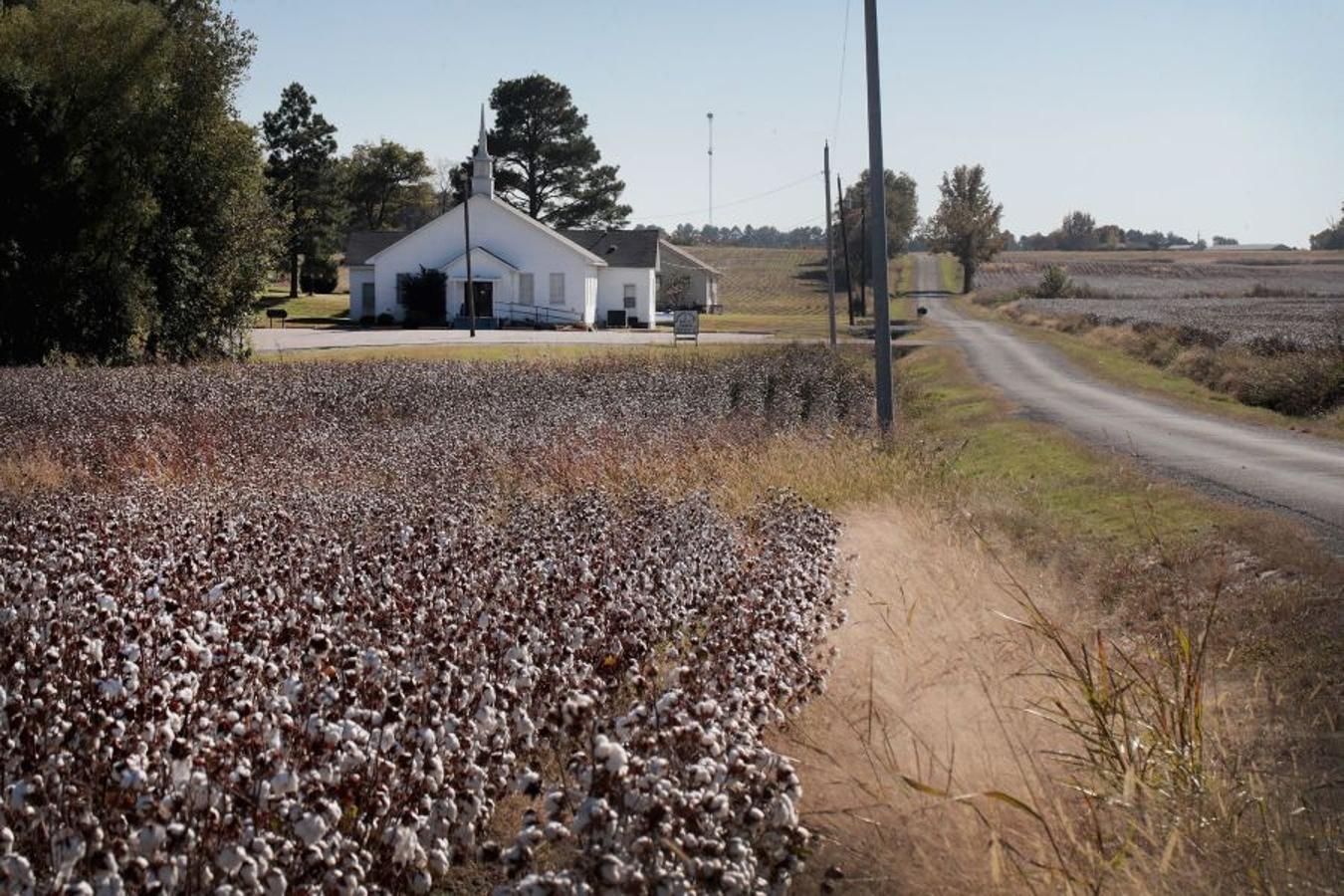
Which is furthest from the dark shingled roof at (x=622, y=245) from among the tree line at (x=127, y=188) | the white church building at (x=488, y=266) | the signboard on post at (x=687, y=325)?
the tree line at (x=127, y=188)

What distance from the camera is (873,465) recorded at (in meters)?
15.6

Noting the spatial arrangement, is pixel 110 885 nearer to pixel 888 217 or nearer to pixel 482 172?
pixel 482 172

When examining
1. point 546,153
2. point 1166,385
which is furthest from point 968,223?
point 1166,385

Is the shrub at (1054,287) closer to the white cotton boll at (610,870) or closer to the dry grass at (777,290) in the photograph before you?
the dry grass at (777,290)

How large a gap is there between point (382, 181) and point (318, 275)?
1472 cm

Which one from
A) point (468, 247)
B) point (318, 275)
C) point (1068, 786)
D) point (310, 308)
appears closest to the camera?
point (1068, 786)

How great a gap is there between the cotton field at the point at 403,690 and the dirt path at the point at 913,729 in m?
0.34

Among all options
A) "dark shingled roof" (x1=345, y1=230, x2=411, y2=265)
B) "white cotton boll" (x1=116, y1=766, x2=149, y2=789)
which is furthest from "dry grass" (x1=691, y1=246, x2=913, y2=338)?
"white cotton boll" (x1=116, y1=766, x2=149, y2=789)

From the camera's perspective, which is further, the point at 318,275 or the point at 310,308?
the point at 318,275

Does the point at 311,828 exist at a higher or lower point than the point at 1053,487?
higher

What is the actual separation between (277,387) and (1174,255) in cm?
15274

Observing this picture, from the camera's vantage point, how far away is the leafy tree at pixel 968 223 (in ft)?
395

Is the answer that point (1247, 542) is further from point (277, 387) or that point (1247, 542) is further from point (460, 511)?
point (277, 387)

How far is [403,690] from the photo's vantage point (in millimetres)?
5305
